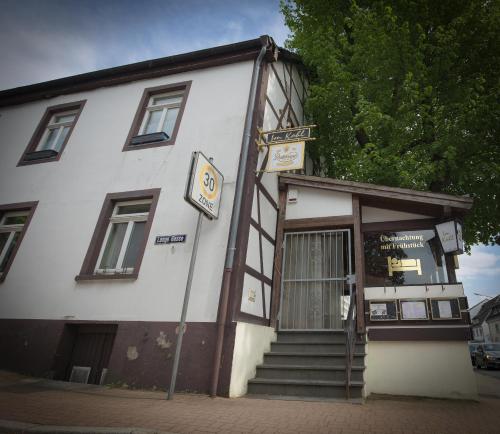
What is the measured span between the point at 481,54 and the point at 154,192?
31.6 ft

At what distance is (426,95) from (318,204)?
14.5ft

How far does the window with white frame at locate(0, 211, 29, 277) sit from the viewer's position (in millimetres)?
8250

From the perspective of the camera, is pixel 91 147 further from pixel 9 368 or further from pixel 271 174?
pixel 9 368

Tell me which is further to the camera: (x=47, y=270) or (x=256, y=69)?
(x=256, y=69)

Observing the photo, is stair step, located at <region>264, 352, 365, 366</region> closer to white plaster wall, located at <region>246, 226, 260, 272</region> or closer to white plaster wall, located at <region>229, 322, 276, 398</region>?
white plaster wall, located at <region>229, 322, 276, 398</region>

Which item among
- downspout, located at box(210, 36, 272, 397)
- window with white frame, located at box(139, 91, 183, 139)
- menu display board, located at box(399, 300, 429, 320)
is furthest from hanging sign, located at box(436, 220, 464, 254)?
window with white frame, located at box(139, 91, 183, 139)

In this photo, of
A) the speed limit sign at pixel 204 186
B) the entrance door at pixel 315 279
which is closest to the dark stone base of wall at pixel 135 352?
the speed limit sign at pixel 204 186

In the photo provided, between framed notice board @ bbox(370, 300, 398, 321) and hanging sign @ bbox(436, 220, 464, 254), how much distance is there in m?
1.58

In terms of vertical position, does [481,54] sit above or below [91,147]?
above

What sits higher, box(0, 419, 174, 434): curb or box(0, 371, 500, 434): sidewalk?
box(0, 371, 500, 434): sidewalk

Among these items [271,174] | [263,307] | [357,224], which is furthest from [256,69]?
[263,307]

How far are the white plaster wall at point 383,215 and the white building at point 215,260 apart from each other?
0.10 feet

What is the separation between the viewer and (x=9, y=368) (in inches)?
259

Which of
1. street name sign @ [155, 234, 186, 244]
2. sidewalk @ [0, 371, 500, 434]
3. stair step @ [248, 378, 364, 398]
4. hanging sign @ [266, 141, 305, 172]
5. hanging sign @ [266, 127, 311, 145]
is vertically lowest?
sidewalk @ [0, 371, 500, 434]
